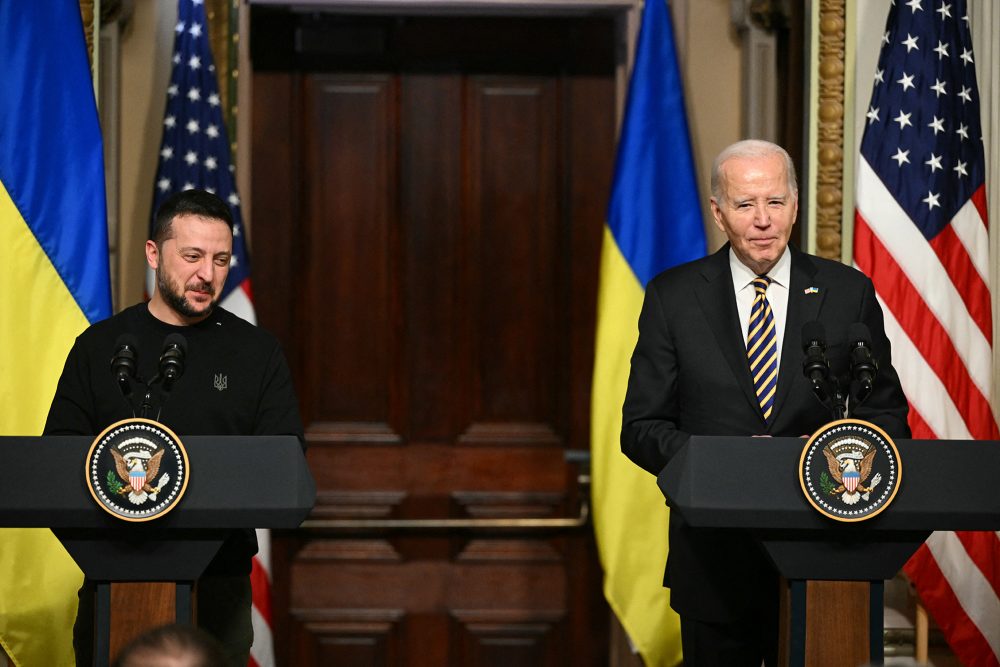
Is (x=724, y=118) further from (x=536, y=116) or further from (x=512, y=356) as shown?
(x=512, y=356)

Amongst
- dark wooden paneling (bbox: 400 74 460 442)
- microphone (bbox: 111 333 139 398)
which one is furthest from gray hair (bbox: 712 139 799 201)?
dark wooden paneling (bbox: 400 74 460 442)

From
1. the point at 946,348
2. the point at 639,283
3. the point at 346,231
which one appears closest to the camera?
the point at 946,348

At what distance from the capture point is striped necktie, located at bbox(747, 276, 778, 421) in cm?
285

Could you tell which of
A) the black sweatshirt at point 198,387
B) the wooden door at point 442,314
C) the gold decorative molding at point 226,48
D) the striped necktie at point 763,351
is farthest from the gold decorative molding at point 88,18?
the striped necktie at point 763,351

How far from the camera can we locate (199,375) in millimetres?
2924

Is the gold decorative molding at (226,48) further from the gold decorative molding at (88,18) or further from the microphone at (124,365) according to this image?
the microphone at (124,365)

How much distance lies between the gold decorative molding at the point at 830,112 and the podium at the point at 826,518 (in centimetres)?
182

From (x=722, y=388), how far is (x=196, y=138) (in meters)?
2.12

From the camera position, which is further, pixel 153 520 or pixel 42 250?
pixel 42 250

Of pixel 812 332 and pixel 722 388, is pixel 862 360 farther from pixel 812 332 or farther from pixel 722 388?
pixel 722 388

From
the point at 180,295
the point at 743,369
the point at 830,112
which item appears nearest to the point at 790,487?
the point at 743,369

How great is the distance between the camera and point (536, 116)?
4.88m

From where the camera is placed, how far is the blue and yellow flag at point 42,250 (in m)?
3.58

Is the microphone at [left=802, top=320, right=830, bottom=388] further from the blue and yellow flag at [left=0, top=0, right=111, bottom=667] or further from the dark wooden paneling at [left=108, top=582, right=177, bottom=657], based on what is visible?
the blue and yellow flag at [left=0, top=0, right=111, bottom=667]
